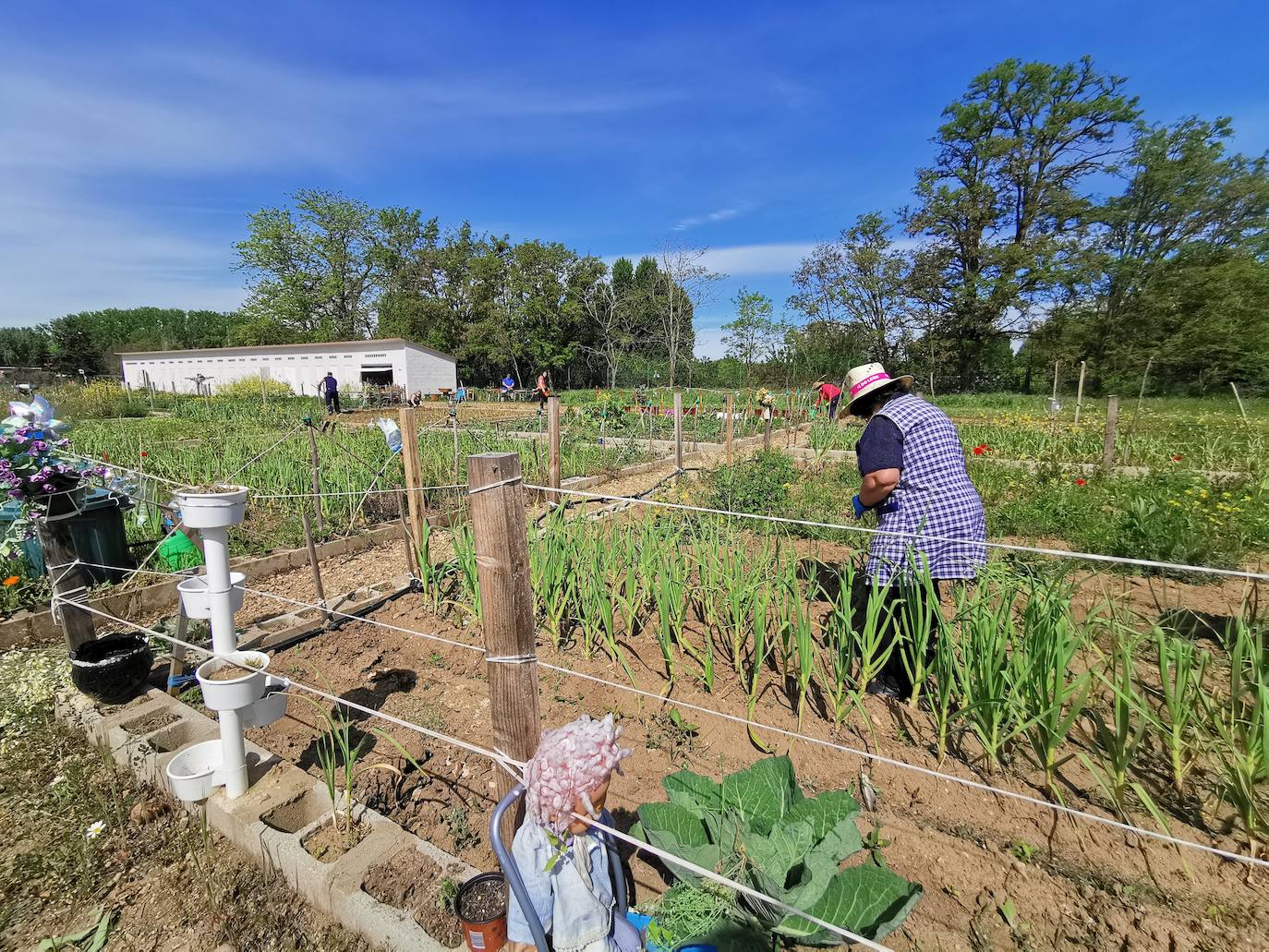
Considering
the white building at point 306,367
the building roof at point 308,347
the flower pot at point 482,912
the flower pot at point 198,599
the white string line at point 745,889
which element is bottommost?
the flower pot at point 482,912

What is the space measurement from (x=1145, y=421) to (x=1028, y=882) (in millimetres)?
10934

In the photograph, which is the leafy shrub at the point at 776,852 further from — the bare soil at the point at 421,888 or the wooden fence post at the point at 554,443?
the wooden fence post at the point at 554,443

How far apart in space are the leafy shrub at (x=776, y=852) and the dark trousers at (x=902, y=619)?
819mm

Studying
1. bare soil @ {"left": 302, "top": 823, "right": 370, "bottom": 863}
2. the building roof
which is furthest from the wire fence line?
the building roof

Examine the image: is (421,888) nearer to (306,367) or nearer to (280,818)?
(280,818)

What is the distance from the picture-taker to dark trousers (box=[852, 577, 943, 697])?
2115mm

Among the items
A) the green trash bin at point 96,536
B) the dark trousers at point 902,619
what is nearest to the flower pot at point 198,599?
the dark trousers at point 902,619

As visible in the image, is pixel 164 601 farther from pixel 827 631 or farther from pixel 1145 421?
pixel 1145 421

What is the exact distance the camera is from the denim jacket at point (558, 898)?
122 cm

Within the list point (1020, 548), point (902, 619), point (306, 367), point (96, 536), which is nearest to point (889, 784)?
point (902, 619)

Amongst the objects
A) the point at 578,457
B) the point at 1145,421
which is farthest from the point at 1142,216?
the point at 578,457

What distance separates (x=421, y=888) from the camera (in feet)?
4.99

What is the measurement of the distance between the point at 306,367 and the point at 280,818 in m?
28.1

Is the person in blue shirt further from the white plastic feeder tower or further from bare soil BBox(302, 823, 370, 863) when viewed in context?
the white plastic feeder tower
